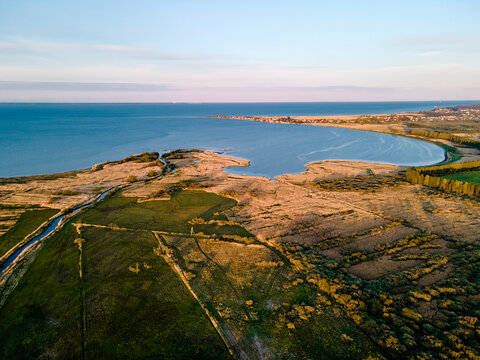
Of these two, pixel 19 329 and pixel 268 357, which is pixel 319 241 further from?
pixel 19 329

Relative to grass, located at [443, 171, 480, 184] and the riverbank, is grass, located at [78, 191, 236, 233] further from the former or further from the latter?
grass, located at [443, 171, 480, 184]

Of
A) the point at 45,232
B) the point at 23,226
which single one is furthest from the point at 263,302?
the point at 23,226

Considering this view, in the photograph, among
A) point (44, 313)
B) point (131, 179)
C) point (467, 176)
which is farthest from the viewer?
point (131, 179)

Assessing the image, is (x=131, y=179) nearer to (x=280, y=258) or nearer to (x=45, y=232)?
(x=45, y=232)

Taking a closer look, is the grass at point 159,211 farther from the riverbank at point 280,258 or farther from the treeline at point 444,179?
the treeline at point 444,179

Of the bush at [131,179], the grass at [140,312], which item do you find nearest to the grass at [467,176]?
the grass at [140,312]

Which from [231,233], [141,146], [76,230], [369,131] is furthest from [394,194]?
[369,131]

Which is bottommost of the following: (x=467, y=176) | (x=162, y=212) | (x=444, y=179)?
(x=162, y=212)
